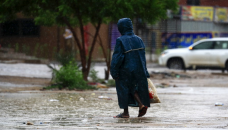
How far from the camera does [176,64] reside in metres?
22.1

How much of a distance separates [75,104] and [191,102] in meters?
2.64

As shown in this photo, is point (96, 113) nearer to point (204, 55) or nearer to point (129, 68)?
point (129, 68)

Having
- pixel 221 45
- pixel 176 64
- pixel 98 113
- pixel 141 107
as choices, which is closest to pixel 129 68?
pixel 141 107

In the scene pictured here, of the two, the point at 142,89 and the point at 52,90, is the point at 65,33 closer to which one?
the point at 52,90

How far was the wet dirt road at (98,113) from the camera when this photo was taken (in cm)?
636

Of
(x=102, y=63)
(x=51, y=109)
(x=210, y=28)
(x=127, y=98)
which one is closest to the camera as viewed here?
(x=127, y=98)

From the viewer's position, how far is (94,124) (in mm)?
6449

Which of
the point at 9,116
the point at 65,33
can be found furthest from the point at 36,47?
the point at 9,116

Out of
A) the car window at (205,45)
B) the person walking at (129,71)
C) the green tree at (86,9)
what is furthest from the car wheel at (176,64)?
the person walking at (129,71)

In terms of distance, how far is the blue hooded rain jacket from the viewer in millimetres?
7152

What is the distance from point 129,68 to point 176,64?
15230mm

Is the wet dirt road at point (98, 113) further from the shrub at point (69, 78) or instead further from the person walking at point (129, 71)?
the shrub at point (69, 78)

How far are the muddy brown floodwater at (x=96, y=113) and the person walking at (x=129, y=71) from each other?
0.31 m

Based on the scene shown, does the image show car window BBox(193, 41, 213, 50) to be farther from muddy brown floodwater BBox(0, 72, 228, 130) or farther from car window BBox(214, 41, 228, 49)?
muddy brown floodwater BBox(0, 72, 228, 130)
